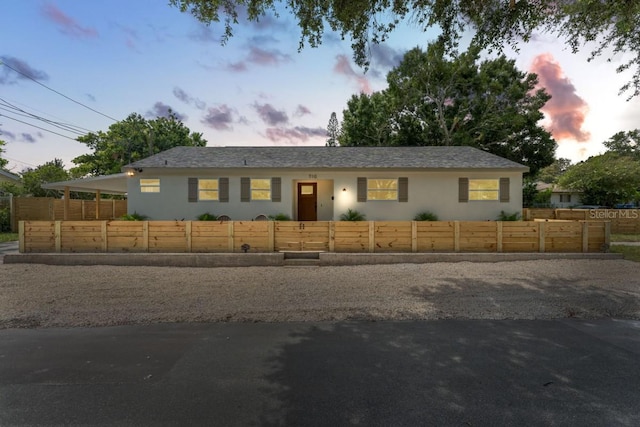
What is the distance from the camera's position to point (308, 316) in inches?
189

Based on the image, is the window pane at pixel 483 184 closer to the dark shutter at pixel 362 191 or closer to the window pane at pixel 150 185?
the dark shutter at pixel 362 191

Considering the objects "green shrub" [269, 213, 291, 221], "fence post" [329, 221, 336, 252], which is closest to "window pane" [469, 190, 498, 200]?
"fence post" [329, 221, 336, 252]

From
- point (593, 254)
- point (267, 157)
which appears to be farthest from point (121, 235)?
point (593, 254)

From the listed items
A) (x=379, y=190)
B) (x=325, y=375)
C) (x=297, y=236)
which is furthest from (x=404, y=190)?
(x=325, y=375)

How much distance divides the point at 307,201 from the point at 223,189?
3600mm

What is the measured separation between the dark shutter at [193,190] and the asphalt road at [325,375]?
28.8ft

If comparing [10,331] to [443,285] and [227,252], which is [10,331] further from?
[443,285]

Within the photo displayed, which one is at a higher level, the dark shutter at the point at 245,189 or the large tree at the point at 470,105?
the large tree at the point at 470,105

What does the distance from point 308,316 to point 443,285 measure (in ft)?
10.8

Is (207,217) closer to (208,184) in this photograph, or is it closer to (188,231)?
(208,184)

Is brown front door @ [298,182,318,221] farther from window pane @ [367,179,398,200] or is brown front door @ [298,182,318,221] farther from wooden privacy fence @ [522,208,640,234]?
wooden privacy fence @ [522,208,640,234]

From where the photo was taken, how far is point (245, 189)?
1284 cm

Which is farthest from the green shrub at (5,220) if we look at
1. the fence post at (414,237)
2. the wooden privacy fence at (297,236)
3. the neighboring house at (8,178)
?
the fence post at (414,237)

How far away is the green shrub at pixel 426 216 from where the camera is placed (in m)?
12.5
